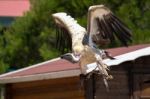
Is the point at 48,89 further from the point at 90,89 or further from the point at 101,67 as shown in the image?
the point at 101,67

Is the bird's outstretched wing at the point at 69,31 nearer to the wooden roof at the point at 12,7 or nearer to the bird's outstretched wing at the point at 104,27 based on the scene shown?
the bird's outstretched wing at the point at 104,27

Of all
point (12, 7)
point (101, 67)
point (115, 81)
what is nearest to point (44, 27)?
point (115, 81)

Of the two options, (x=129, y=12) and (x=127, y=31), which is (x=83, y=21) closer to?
(x=129, y=12)

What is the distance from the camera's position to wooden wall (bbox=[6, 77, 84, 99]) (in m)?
10.5

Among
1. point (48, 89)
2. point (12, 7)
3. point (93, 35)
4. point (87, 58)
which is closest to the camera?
point (87, 58)

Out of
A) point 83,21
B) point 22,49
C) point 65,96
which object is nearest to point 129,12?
point 83,21

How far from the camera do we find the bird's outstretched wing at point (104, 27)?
6305mm

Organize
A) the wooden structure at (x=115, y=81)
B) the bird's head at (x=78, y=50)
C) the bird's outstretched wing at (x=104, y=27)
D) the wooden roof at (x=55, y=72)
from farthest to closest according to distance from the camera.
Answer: the wooden structure at (x=115, y=81) → the wooden roof at (x=55, y=72) → the bird's outstretched wing at (x=104, y=27) → the bird's head at (x=78, y=50)

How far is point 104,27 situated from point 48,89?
16.2ft

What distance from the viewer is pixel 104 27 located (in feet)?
21.4

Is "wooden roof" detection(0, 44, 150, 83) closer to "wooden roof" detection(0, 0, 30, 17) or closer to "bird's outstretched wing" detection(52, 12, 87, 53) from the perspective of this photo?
"bird's outstretched wing" detection(52, 12, 87, 53)

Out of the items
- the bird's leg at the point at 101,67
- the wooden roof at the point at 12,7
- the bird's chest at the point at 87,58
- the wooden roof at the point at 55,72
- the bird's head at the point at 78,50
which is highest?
the wooden roof at the point at 12,7

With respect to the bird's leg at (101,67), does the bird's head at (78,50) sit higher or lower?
higher

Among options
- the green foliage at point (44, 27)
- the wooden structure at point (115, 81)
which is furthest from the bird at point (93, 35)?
the green foliage at point (44, 27)
